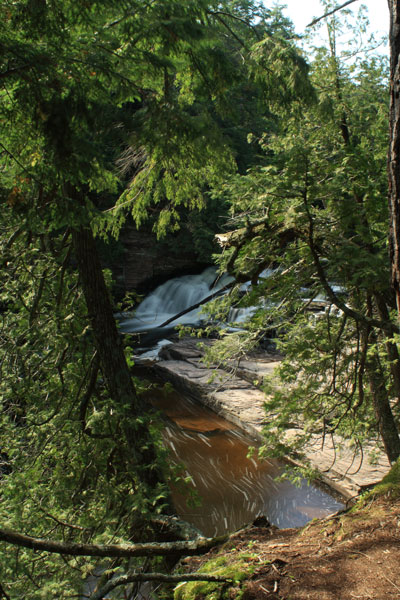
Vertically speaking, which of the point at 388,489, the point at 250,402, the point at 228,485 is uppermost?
the point at 388,489

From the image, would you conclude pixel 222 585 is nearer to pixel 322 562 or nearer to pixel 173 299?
pixel 322 562

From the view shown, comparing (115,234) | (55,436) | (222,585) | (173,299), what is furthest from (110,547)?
(173,299)

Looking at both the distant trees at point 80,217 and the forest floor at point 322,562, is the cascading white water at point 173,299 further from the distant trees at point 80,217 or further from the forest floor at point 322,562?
the forest floor at point 322,562

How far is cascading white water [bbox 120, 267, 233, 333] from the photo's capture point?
19.9 metres

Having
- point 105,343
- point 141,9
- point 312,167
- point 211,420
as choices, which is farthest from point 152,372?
point 141,9

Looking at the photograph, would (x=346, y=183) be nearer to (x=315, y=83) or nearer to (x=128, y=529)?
(x=315, y=83)

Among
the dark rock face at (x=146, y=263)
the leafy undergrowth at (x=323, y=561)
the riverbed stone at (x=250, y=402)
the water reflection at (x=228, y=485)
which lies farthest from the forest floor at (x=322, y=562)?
the dark rock face at (x=146, y=263)

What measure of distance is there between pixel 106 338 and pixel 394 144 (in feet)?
10.0

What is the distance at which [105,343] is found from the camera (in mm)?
4512

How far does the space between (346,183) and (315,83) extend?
2.32 meters

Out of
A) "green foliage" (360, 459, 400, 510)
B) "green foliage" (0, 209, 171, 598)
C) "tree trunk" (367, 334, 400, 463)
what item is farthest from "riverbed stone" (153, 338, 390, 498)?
"green foliage" (360, 459, 400, 510)

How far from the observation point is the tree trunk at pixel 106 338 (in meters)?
4.35

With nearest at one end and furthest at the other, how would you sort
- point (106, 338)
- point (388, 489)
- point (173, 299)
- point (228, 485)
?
point (388, 489) < point (106, 338) < point (228, 485) < point (173, 299)

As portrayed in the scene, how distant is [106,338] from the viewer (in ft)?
14.8
